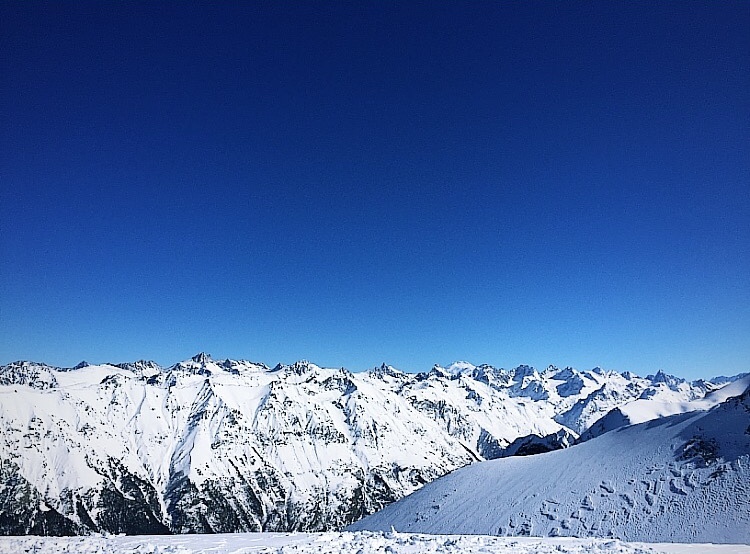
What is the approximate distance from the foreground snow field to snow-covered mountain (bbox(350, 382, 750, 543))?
18600 millimetres

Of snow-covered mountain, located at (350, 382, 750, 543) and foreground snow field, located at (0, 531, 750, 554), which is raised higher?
foreground snow field, located at (0, 531, 750, 554)

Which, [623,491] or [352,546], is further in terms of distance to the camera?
[623,491]

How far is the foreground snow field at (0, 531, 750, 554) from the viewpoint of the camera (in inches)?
692

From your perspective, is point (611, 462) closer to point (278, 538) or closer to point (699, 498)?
point (699, 498)

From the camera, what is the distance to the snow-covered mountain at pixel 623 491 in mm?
34812

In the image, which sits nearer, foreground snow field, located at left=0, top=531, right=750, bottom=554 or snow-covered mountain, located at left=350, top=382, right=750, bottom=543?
foreground snow field, located at left=0, top=531, right=750, bottom=554

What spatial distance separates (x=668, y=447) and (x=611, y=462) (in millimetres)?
5439

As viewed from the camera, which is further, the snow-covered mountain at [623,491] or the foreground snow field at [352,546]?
the snow-covered mountain at [623,491]

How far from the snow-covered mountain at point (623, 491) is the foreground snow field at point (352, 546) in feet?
61.0

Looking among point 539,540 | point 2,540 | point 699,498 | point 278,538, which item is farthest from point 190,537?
point 699,498

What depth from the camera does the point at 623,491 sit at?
4053 centimetres

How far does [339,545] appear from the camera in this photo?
1841 cm

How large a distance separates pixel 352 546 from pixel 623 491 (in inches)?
1300

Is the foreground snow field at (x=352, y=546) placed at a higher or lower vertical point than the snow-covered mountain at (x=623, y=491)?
higher
